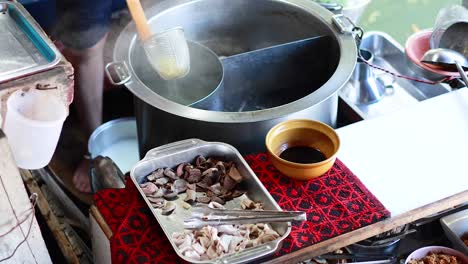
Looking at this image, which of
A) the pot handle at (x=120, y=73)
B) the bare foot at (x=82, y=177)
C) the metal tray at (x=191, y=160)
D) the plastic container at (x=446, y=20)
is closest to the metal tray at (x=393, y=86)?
the plastic container at (x=446, y=20)

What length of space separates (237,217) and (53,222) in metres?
0.87

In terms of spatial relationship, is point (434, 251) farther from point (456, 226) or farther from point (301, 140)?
point (301, 140)

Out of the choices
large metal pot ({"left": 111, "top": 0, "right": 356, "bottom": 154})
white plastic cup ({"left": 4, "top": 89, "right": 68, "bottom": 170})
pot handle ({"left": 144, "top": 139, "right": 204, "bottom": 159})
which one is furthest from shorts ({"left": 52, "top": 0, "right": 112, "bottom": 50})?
white plastic cup ({"left": 4, "top": 89, "right": 68, "bottom": 170})

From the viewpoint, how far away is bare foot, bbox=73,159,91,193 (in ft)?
8.50

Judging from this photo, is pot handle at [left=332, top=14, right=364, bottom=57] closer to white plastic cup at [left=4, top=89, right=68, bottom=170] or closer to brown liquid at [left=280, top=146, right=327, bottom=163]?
brown liquid at [left=280, top=146, right=327, bottom=163]

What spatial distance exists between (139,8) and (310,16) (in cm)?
67

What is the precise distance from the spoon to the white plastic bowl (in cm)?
68

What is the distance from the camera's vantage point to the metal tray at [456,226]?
1935 millimetres

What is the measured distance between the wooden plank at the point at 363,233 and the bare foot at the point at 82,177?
53.3 inches

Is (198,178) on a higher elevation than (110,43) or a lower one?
higher

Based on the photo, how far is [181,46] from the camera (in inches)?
78.7

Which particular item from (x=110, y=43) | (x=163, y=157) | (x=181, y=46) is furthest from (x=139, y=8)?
(x=110, y=43)

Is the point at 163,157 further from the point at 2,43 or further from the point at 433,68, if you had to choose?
the point at 433,68

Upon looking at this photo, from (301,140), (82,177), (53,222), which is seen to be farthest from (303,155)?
(82,177)
